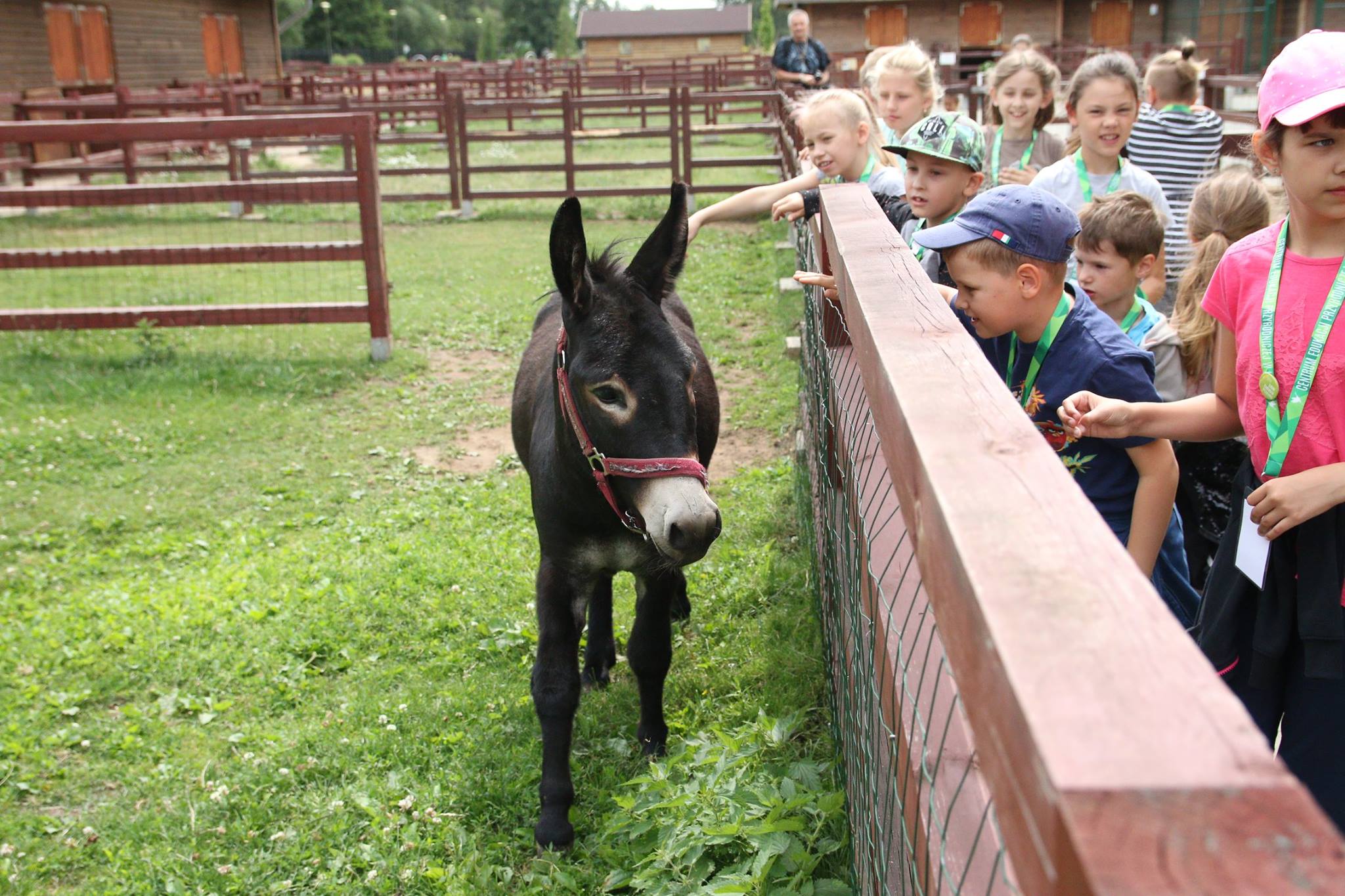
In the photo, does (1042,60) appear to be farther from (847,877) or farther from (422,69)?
(422,69)

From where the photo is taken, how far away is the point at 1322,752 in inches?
86.0

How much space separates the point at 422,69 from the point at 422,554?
1444 inches

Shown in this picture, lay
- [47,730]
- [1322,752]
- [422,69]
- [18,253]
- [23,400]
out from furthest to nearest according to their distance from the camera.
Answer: [422,69] < [18,253] < [23,400] < [47,730] < [1322,752]

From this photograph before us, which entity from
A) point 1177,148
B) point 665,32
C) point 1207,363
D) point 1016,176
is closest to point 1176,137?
point 1177,148

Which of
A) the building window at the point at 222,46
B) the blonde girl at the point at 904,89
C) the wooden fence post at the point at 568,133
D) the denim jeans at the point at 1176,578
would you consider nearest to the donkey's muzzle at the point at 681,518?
the denim jeans at the point at 1176,578

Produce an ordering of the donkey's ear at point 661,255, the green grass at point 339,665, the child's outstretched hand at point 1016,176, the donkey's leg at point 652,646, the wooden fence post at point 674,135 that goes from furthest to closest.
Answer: the wooden fence post at point 674,135 < the child's outstretched hand at point 1016,176 < the donkey's leg at point 652,646 < the donkey's ear at point 661,255 < the green grass at point 339,665

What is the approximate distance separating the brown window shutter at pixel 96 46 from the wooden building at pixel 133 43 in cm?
2

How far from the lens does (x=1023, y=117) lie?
536cm

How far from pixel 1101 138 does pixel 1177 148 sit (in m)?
1.32

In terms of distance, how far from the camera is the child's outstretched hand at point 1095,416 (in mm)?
2191

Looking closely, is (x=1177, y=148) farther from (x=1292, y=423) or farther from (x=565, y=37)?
(x=565, y=37)

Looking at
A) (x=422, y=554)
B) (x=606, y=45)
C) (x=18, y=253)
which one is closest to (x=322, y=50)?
(x=606, y=45)

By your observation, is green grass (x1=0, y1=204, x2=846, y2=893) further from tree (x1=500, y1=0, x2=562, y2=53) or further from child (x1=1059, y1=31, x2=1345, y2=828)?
tree (x1=500, y1=0, x2=562, y2=53)

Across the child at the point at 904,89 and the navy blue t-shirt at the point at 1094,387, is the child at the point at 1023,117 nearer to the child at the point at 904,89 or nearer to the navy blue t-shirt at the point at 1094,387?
the child at the point at 904,89
